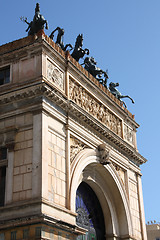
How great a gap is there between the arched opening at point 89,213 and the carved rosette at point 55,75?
22.1 feet

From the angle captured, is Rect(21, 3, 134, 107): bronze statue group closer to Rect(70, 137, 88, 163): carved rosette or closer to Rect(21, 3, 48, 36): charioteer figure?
Rect(21, 3, 48, 36): charioteer figure

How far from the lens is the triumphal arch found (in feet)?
65.0

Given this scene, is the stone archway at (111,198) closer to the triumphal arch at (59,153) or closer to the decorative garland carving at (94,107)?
the triumphal arch at (59,153)

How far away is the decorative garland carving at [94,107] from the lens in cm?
2545

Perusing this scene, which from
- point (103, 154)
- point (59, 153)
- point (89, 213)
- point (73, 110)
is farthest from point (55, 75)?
point (89, 213)

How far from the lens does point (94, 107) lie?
27.5 meters

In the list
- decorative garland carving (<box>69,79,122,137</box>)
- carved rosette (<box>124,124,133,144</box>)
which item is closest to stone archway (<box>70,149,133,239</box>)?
decorative garland carving (<box>69,79,122,137</box>)

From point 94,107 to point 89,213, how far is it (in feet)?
21.6

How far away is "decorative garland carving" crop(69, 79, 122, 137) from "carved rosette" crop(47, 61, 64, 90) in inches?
38.2

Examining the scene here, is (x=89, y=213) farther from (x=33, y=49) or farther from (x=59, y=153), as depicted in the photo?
(x=33, y=49)

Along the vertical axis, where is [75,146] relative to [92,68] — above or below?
below

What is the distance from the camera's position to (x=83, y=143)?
81.7ft

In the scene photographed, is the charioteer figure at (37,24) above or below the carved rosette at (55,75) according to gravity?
above

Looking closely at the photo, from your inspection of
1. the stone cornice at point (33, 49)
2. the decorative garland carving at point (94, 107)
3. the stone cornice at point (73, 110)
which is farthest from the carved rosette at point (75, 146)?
the stone cornice at point (33, 49)
